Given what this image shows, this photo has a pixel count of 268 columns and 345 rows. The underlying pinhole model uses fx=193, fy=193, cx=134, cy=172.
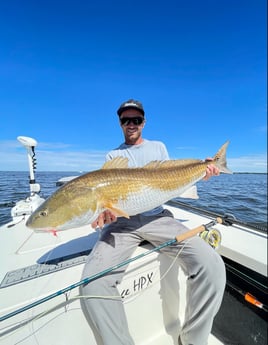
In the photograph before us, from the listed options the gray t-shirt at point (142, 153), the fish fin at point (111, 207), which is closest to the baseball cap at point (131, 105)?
the gray t-shirt at point (142, 153)

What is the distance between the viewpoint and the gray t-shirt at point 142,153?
2596mm

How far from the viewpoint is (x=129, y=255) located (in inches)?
78.2

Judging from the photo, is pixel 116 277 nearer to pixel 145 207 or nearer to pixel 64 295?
pixel 64 295

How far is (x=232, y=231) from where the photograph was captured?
8.99 feet

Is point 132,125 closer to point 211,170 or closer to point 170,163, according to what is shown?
point 170,163

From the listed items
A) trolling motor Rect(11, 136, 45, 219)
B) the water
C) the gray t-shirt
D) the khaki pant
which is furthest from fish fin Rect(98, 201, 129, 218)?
the water

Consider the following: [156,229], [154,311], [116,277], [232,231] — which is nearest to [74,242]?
[116,277]

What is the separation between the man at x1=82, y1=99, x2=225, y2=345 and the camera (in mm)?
1529

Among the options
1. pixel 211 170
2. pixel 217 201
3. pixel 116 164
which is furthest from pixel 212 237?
pixel 217 201

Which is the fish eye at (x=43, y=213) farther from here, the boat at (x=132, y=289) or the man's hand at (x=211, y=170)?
the man's hand at (x=211, y=170)

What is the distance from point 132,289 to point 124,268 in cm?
28

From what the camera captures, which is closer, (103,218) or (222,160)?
(103,218)

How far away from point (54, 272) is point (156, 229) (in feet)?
3.49

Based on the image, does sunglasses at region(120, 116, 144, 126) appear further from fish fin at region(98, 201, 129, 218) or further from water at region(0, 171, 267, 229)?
water at region(0, 171, 267, 229)
